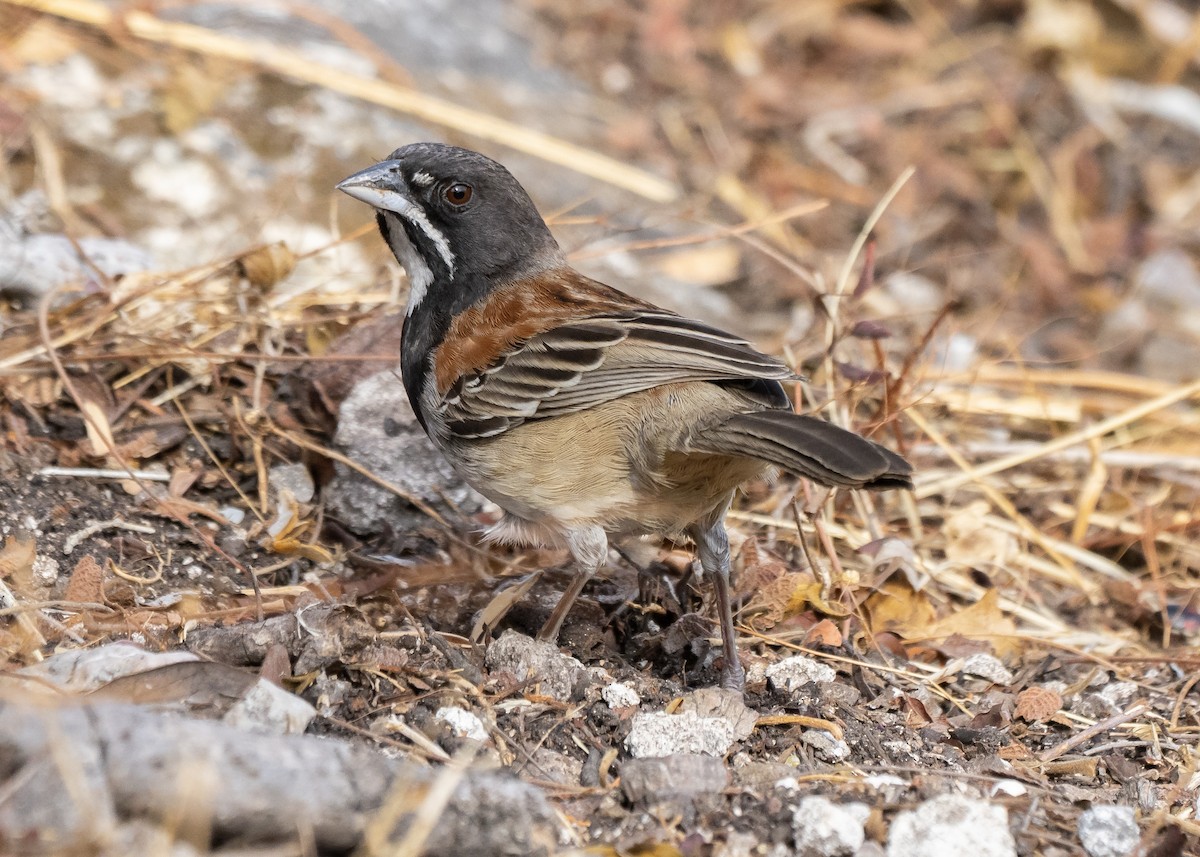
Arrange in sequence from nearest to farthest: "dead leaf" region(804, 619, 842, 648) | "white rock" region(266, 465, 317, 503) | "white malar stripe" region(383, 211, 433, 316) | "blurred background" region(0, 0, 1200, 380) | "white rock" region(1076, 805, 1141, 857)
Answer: "white rock" region(1076, 805, 1141, 857), "dead leaf" region(804, 619, 842, 648), "white malar stripe" region(383, 211, 433, 316), "white rock" region(266, 465, 317, 503), "blurred background" region(0, 0, 1200, 380)

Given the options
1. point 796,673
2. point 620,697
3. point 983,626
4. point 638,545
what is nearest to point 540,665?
point 620,697

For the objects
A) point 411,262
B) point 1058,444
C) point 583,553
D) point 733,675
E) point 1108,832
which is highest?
point 411,262

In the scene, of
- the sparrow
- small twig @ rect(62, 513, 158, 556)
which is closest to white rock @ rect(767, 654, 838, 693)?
the sparrow

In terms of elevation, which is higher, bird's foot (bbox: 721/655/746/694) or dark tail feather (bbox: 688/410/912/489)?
dark tail feather (bbox: 688/410/912/489)

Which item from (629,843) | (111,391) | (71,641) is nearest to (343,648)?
(71,641)

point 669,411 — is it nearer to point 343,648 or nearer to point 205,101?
point 343,648

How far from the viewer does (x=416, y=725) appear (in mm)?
3324

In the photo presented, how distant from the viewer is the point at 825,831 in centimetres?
298

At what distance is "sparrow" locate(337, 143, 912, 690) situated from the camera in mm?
3824

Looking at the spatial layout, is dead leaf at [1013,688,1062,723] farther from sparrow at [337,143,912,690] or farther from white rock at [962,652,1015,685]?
sparrow at [337,143,912,690]

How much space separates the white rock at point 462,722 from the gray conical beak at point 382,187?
1.79 meters

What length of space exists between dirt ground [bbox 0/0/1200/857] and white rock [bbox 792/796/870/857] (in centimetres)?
1

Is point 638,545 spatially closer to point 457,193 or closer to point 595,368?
point 595,368

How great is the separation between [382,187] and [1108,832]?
292cm
